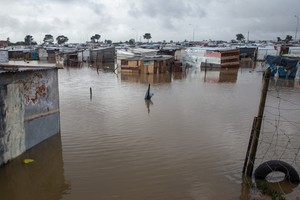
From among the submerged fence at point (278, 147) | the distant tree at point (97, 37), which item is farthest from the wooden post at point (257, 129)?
the distant tree at point (97, 37)

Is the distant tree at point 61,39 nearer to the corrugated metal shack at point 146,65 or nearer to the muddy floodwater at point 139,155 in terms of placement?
the corrugated metal shack at point 146,65

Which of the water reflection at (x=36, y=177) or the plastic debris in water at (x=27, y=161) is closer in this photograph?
the water reflection at (x=36, y=177)

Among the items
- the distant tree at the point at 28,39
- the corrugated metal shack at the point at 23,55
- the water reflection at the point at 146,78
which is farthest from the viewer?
the distant tree at the point at 28,39

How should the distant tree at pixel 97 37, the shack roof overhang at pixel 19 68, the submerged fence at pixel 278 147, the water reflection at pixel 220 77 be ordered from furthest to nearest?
the distant tree at pixel 97 37 → the water reflection at pixel 220 77 → the shack roof overhang at pixel 19 68 → the submerged fence at pixel 278 147

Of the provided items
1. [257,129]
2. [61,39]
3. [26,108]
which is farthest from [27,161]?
[61,39]

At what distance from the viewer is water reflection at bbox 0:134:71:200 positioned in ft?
27.8

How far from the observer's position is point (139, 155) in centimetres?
1100

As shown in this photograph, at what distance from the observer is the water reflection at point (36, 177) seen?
334 inches

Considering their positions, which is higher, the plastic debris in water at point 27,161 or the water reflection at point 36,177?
the plastic debris in water at point 27,161

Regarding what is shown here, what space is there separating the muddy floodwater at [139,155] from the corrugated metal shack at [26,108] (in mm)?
440

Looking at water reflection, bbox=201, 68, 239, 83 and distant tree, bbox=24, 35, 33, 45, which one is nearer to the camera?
water reflection, bbox=201, 68, 239, 83

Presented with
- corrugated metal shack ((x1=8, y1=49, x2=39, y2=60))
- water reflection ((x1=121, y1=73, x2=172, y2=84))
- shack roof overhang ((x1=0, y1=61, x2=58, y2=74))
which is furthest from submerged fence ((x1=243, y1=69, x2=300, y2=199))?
corrugated metal shack ((x1=8, y1=49, x2=39, y2=60))

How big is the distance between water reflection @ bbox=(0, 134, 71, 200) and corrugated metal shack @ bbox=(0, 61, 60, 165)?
36 cm

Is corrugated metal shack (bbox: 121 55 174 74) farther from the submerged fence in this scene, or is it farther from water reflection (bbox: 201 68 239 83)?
the submerged fence
